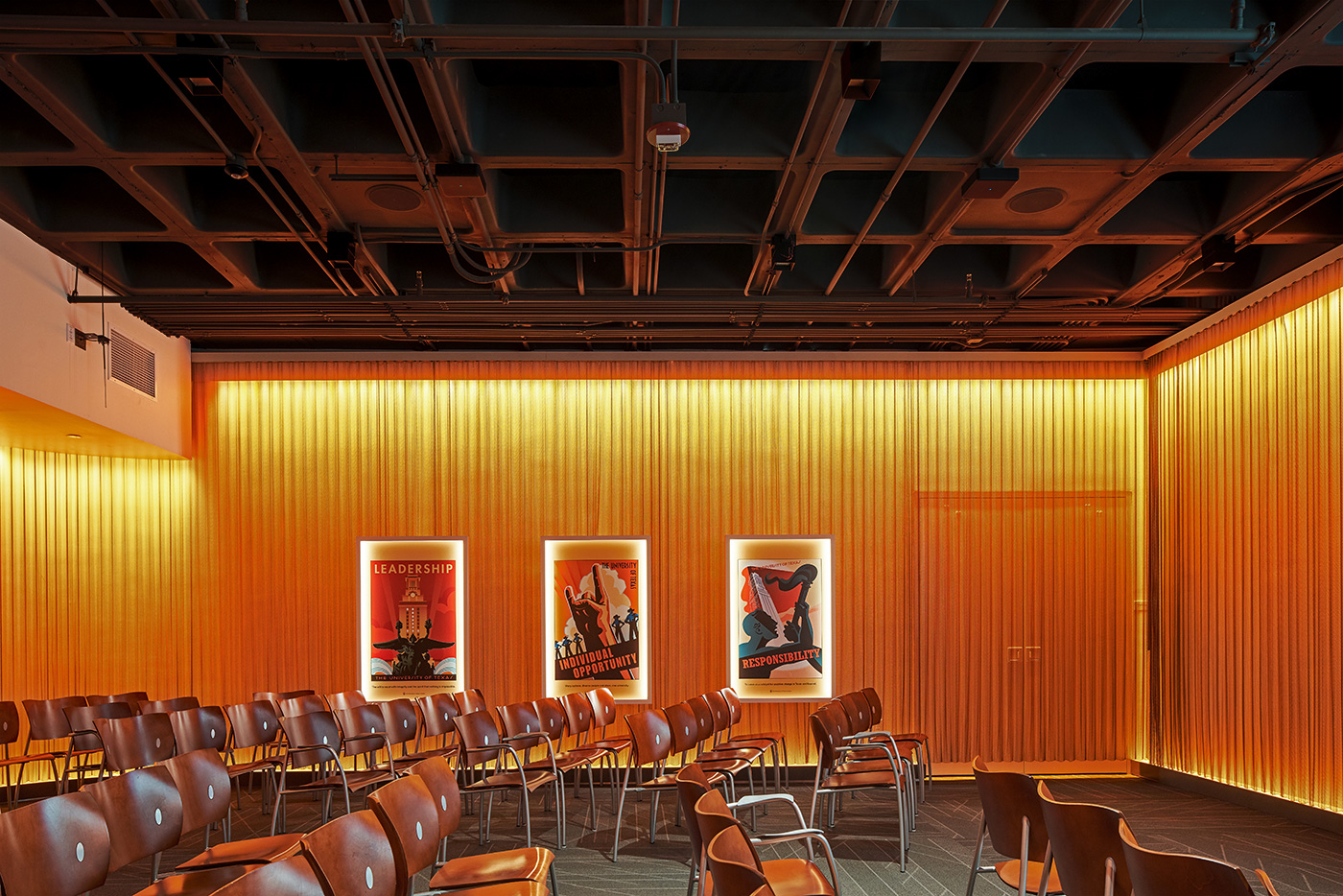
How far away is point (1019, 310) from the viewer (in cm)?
877

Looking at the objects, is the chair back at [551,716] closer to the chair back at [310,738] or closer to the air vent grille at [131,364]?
the chair back at [310,738]

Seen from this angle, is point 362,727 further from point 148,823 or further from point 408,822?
point 408,822

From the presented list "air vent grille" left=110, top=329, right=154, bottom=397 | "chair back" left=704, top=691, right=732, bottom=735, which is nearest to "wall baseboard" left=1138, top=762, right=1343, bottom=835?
"chair back" left=704, top=691, right=732, bottom=735

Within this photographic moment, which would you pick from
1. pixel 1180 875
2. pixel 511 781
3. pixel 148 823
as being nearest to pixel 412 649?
pixel 511 781

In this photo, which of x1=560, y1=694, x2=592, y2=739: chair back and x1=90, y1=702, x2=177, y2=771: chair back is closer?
x1=90, y1=702, x2=177, y2=771: chair back

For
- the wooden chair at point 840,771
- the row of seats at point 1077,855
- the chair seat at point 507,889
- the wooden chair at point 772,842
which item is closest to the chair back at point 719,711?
the wooden chair at point 840,771

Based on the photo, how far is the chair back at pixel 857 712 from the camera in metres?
8.51

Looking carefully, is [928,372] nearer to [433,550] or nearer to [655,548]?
[655,548]

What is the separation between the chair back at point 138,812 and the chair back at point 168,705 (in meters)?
4.31

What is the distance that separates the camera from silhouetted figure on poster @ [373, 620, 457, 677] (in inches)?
411

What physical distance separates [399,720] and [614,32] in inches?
235

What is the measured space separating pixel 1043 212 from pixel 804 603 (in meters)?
5.13

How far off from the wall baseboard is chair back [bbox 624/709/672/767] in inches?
190

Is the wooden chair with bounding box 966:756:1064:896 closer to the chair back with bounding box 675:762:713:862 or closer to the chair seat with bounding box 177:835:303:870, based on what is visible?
the chair back with bounding box 675:762:713:862
